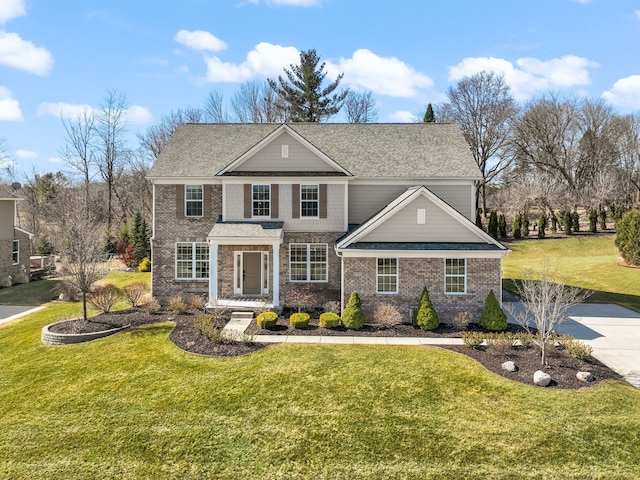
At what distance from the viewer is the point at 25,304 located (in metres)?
20.6

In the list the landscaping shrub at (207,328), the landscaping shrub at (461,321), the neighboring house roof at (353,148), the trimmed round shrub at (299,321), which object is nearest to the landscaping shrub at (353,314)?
the trimmed round shrub at (299,321)

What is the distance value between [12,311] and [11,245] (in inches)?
345

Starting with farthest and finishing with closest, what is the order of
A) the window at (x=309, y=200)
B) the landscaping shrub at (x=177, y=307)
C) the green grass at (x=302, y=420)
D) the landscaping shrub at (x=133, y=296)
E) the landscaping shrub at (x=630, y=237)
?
the landscaping shrub at (x=630, y=237)
the window at (x=309, y=200)
the landscaping shrub at (x=133, y=296)
the landscaping shrub at (x=177, y=307)
the green grass at (x=302, y=420)

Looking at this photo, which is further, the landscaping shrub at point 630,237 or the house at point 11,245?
the landscaping shrub at point 630,237

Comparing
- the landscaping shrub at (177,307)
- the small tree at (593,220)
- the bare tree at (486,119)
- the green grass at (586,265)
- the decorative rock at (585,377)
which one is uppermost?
the bare tree at (486,119)

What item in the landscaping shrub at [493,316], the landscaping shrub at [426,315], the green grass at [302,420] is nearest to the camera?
the green grass at [302,420]

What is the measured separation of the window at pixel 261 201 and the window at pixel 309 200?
168 centimetres

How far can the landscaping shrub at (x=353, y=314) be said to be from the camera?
1521 cm

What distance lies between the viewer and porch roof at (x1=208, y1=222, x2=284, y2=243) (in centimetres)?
1766

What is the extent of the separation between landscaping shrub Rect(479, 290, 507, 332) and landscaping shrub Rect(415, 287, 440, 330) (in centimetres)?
184

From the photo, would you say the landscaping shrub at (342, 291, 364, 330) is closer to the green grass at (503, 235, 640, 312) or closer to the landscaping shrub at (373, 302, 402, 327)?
the landscaping shrub at (373, 302, 402, 327)

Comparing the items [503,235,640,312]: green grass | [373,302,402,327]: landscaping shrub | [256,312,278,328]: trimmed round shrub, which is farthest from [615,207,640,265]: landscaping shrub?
[256,312,278,328]: trimmed round shrub

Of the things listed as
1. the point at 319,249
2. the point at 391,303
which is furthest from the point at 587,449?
the point at 319,249

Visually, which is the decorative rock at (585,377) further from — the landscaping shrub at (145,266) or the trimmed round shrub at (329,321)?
the landscaping shrub at (145,266)
